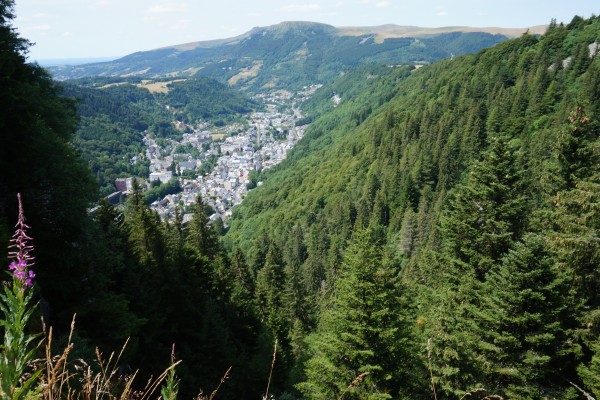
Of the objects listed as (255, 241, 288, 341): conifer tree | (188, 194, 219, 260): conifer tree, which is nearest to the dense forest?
(188, 194, 219, 260): conifer tree

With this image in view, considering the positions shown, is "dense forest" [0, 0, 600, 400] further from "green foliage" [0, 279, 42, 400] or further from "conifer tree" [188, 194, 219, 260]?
"conifer tree" [188, 194, 219, 260]

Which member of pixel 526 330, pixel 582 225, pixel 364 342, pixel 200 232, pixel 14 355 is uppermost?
pixel 14 355

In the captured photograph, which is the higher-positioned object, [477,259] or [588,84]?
[588,84]

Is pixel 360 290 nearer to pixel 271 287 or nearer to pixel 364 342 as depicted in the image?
pixel 364 342

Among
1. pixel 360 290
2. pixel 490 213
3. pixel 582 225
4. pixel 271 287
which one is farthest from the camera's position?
pixel 271 287

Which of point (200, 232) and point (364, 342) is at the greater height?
point (364, 342)

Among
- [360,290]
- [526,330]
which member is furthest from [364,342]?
[526,330]

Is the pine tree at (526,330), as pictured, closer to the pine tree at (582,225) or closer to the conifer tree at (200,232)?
the pine tree at (582,225)

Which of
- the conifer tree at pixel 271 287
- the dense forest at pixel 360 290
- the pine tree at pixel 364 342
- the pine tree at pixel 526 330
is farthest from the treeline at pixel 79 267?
the conifer tree at pixel 271 287

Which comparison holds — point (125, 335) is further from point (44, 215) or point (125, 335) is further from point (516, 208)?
point (516, 208)

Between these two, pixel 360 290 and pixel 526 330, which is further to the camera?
pixel 360 290

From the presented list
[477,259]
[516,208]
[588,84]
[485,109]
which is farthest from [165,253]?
[485,109]
